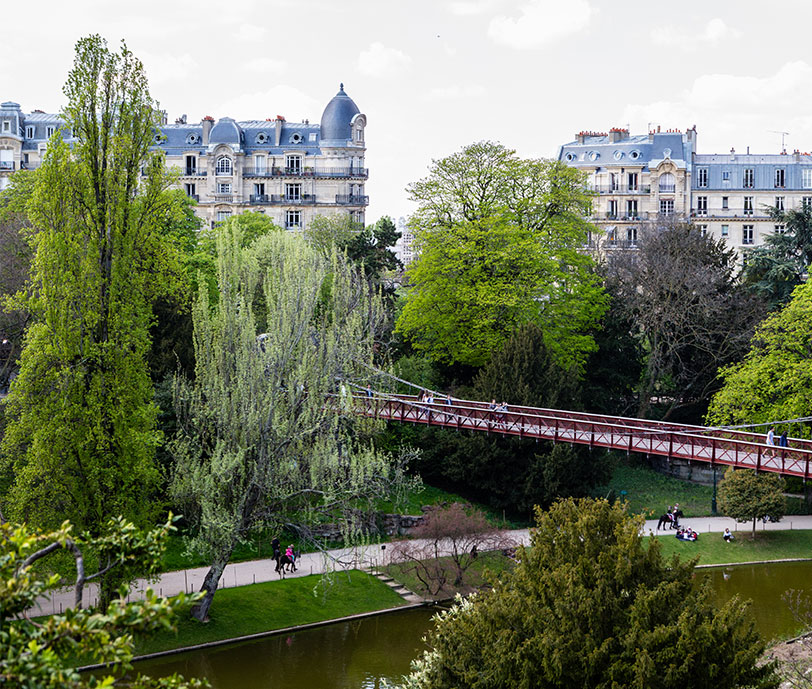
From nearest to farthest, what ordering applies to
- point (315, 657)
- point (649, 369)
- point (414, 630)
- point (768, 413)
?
point (315, 657)
point (414, 630)
point (768, 413)
point (649, 369)

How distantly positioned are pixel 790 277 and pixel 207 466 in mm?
31397

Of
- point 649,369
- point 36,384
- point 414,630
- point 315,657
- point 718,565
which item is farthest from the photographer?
point 649,369

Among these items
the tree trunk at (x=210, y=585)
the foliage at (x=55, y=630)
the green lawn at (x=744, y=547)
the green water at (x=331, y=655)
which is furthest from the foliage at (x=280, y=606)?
the foliage at (x=55, y=630)

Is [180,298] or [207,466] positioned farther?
[180,298]

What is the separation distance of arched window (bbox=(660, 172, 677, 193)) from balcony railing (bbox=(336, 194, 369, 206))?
21.9 m

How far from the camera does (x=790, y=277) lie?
45.3 meters

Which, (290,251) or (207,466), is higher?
(290,251)

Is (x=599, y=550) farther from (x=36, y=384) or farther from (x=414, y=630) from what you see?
(x=36, y=384)

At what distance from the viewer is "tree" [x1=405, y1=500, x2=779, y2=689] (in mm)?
15312

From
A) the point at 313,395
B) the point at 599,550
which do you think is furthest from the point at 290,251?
the point at 599,550

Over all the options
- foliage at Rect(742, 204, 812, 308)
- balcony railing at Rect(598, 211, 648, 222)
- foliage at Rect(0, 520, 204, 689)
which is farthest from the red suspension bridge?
balcony railing at Rect(598, 211, 648, 222)

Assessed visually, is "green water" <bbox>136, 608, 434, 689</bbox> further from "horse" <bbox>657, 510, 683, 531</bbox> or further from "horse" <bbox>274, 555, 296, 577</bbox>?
"horse" <bbox>657, 510, 683, 531</bbox>

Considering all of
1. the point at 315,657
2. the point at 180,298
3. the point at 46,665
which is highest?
the point at 180,298

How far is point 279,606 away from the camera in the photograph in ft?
89.8
